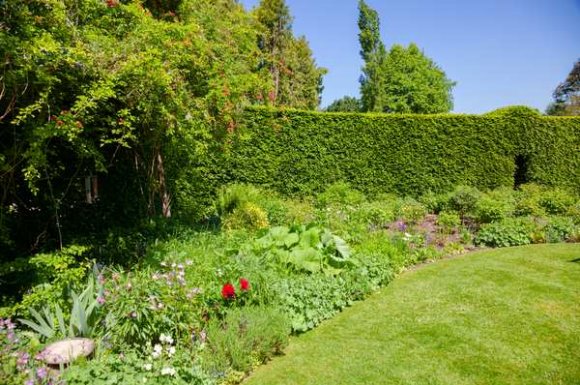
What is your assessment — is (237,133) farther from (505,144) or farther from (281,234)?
(505,144)

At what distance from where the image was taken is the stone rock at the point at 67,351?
11.0ft

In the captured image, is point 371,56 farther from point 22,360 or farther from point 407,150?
point 22,360

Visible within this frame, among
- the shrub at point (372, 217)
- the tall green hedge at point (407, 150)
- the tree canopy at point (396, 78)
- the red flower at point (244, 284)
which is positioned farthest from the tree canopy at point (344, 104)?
the red flower at point (244, 284)

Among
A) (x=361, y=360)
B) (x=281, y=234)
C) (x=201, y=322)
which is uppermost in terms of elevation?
(x=281, y=234)

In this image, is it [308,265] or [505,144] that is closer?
[308,265]

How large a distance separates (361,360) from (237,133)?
5.03m

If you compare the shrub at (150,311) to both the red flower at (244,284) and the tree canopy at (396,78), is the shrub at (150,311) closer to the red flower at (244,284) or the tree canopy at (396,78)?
the red flower at (244,284)

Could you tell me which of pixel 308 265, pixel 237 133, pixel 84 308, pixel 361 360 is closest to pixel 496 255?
pixel 308 265

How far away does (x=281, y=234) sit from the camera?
6.46m

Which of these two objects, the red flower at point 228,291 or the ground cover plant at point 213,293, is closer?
the ground cover plant at point 213,293

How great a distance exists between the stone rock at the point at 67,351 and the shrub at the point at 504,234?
753 centimetres

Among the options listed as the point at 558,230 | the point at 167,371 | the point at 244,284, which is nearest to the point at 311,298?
the point at 244,284

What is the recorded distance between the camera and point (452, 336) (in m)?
4.50

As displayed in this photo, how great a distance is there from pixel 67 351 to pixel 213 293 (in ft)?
4.88
